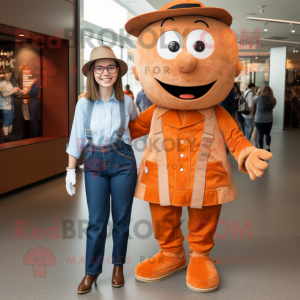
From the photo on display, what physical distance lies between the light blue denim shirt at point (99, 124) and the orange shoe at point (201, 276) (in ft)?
2.99

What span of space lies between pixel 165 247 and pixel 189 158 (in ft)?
2.19

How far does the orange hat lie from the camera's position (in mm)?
2348

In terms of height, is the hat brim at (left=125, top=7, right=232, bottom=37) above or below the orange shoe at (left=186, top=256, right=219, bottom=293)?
above

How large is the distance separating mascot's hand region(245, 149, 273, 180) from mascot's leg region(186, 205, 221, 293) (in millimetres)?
424

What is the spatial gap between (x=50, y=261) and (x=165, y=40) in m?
1.77

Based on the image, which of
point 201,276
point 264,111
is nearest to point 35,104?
point 201,276

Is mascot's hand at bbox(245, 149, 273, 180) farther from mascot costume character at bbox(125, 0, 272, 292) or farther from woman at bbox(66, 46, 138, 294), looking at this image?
woman at bbox(66, 46, 138, 294)

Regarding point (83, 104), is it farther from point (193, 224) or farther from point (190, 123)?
point (193, 224)

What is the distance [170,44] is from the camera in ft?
7.84

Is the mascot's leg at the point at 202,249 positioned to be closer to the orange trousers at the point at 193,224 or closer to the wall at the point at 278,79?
the orange trousers at the point at 193,224

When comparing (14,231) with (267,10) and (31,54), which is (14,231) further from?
(267,10)

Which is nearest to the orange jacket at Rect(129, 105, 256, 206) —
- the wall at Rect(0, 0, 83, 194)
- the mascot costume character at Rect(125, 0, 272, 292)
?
the mascot costume character at Rect(125, 0, 272, 292)

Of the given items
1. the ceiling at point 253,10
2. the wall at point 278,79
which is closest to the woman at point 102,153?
the ceiling at point 253,10

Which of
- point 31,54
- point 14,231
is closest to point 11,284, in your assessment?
point 14,231
